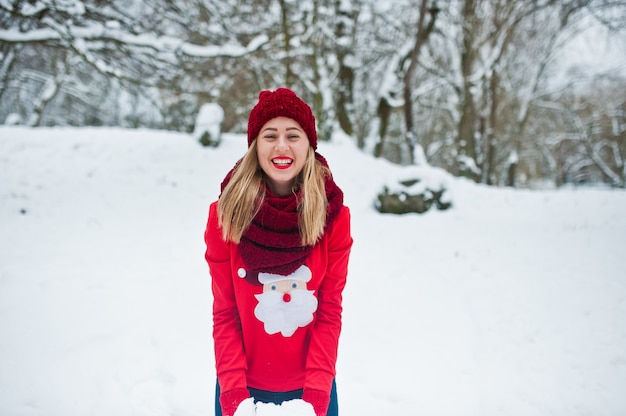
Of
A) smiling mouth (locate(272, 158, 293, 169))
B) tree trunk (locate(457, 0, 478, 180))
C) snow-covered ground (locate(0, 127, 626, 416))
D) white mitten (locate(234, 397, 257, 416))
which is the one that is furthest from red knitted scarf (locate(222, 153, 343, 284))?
tree trunk (locate(457, 0, 478, 180))

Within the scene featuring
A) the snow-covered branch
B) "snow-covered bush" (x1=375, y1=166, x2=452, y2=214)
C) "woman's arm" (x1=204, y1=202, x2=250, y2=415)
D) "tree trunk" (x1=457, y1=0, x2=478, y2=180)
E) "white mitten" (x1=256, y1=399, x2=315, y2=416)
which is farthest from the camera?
"tree trunk" (x1=457, y1=0, x2=478, y2=180)

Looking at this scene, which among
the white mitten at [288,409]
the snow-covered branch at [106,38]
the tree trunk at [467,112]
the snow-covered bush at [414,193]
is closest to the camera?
the white mitten at [288,409]

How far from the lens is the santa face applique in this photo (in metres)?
1.31

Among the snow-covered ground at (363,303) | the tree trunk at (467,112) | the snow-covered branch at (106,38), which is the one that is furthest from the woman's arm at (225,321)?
the tree trunk at (467,112)

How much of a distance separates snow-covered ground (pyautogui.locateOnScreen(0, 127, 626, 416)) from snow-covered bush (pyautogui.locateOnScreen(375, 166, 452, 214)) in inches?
6.5

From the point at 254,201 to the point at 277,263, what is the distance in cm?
23

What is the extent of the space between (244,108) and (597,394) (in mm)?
13274

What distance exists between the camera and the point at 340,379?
2957 mm

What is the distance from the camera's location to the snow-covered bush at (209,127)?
822 centimetres

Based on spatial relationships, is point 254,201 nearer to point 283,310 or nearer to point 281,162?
point 281,162

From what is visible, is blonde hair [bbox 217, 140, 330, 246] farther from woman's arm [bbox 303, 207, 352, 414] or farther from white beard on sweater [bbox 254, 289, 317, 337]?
white beard on sweater [bbox 254, 289, 317, 337]

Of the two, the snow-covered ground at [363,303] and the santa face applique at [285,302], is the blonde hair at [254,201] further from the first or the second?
the snow-covered ground at [363,303]

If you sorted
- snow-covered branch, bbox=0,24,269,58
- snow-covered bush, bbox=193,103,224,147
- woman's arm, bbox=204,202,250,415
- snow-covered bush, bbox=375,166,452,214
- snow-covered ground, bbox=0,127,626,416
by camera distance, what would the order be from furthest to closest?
snow-covered bush, bbox=193,103,224,147, snow-covered bush, bbox=375,166,452,214, snow-covered branch, bbox=0,24,269,58, snow-covered ground, bbox=0,127,626,416, woman's arm, bbox=204,202,250,415

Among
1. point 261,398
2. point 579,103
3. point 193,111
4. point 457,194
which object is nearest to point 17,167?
point 261,398
